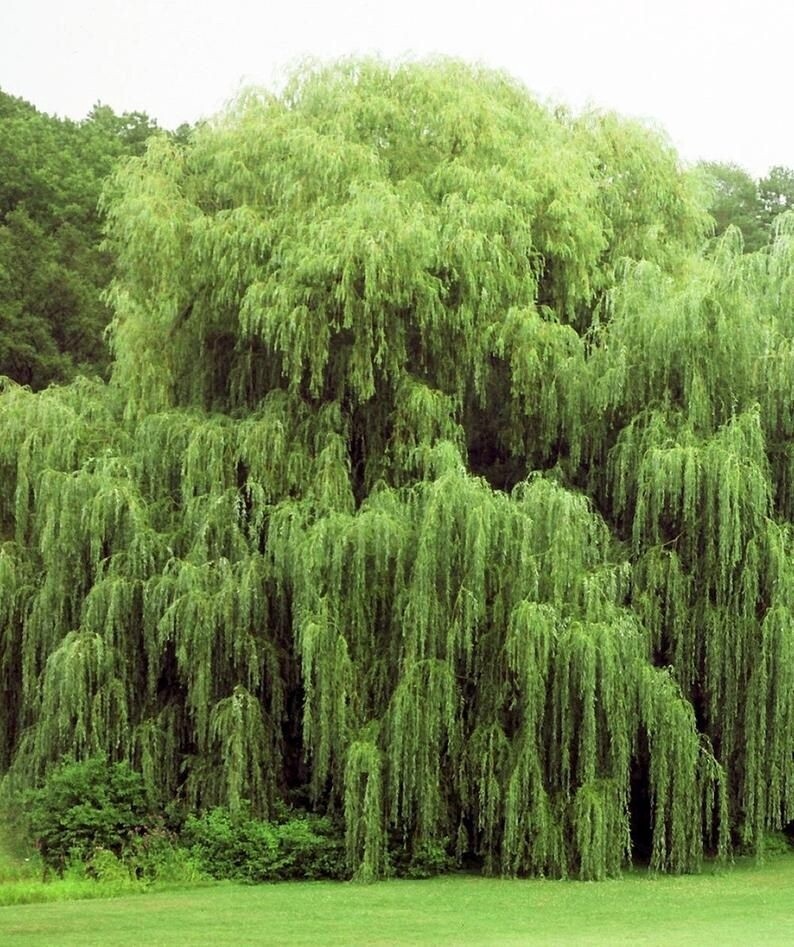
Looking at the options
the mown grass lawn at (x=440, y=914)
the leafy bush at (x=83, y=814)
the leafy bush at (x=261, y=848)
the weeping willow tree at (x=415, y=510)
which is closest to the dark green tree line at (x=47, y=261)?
the weeping willow tree at (x=415, y=510)

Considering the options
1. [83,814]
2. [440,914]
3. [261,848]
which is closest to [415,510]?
[261,848]

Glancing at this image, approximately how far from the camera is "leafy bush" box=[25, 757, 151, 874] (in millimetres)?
18328

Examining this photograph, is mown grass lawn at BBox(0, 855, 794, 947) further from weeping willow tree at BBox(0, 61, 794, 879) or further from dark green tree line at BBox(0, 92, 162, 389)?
dark green tree line at BBox(0, 92, 162, 389)

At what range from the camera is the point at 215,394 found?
22000 mm

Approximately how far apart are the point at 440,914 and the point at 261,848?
9.81 feet

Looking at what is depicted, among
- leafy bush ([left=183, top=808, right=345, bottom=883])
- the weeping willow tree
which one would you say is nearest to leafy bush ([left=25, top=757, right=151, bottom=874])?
the weeping willow tree

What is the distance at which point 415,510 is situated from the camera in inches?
758

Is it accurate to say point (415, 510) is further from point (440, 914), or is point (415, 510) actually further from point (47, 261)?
point (47, 261)

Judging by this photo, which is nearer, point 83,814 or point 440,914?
point 440,914

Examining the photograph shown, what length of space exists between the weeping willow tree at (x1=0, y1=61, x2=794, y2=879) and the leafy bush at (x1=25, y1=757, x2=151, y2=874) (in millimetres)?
468

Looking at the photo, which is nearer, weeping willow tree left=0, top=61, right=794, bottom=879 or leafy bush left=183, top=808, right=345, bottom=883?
leafy bush left=183, top=808, right=345, bottom=883

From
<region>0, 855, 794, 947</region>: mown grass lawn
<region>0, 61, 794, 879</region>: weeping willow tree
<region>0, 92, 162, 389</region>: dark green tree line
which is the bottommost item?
<region>0, 855, 794, 947</region>: mown grass lawn

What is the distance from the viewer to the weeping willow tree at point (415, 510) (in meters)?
18.4

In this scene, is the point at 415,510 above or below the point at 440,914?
above
